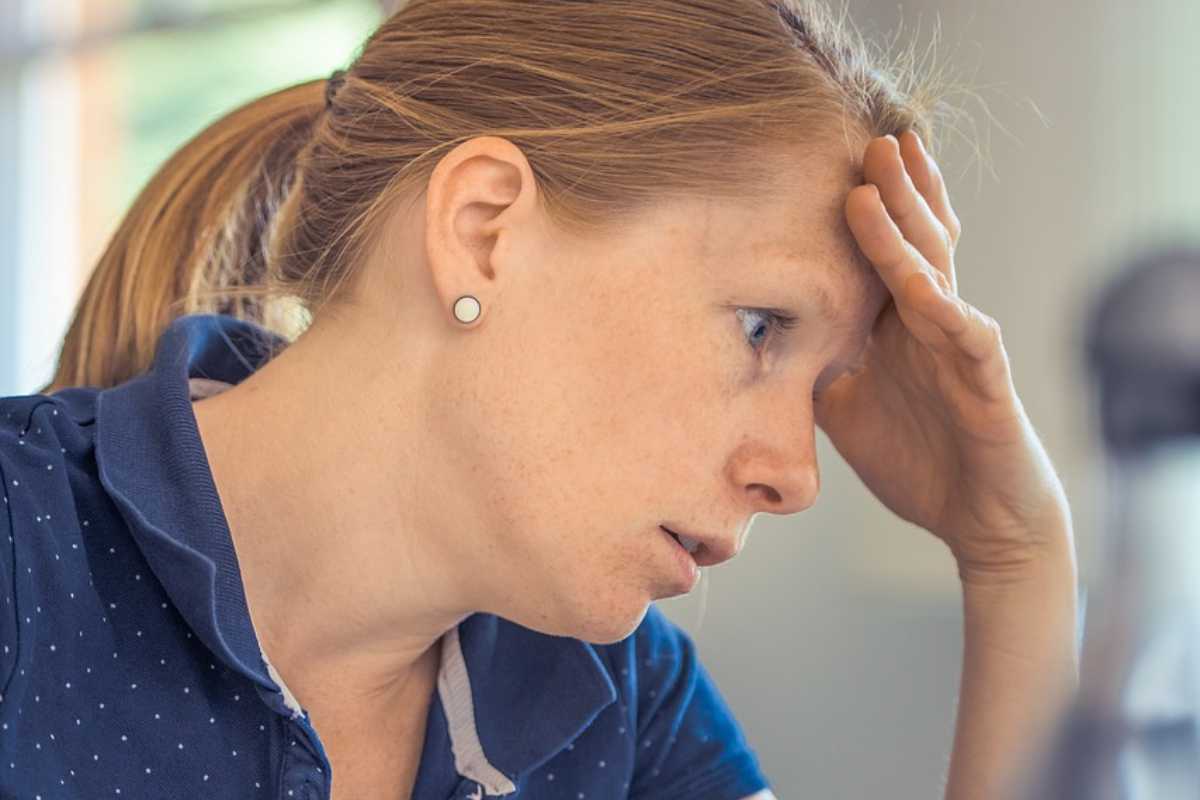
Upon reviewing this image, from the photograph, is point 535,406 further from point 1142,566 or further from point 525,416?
point 1142,566

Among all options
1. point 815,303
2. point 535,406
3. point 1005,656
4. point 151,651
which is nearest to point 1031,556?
point 1005,656

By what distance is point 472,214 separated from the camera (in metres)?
0.92

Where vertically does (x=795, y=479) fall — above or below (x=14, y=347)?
below

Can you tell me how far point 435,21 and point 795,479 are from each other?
16.4 inches

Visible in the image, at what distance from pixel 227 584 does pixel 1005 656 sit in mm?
609

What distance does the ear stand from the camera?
0.90 m

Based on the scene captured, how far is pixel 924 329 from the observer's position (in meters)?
1.02

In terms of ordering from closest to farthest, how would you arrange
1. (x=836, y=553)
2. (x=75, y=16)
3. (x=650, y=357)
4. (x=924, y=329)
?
(x=650, y=357), (x=924, y=329), (x=836, y=553), (x=75, y=16)

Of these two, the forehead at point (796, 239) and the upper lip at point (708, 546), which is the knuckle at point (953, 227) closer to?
the forehead at point (796, 239)

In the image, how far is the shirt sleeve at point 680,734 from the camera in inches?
44.6

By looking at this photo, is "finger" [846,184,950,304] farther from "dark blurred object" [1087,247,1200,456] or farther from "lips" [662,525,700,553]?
"dark blurred object" [1087,247,1200,456]

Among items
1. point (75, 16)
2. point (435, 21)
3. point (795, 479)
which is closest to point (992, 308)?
point (795, 479)

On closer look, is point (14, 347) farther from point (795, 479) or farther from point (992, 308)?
point (795, 479)

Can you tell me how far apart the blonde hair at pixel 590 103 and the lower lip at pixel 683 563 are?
217mm
